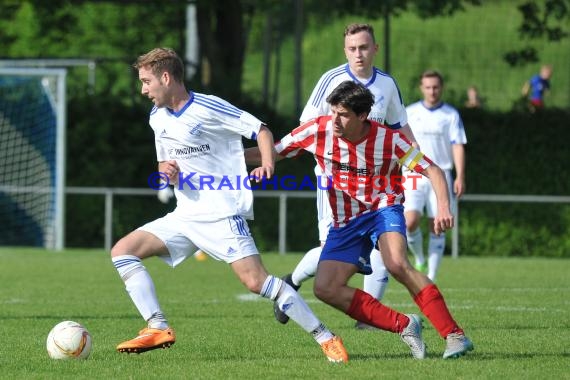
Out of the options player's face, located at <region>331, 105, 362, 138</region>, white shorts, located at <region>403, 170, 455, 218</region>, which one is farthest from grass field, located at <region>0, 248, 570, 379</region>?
player's face, located at <region>331, 105, 362, 138</region>

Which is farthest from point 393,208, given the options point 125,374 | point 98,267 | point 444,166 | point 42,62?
point 42,62

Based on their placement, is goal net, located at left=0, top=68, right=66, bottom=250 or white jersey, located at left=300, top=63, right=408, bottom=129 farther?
goal net, located at left=0, top=68, right=66, bottom=250

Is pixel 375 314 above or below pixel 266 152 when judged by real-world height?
below

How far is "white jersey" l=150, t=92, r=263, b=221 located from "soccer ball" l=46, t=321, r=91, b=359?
91 cm

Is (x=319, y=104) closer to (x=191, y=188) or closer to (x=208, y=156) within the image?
(x=208, y=156)

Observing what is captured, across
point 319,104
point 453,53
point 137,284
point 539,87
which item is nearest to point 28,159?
point 453,53

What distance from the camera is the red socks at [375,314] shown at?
22.3 feet

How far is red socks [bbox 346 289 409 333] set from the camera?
22.3ft

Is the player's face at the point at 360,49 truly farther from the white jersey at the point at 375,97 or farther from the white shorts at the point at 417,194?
A: the white shorts at the point at 417,194

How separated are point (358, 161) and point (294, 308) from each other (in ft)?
3.08

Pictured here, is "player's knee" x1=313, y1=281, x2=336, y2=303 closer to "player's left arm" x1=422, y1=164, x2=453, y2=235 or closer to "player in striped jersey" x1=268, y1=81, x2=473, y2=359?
"player in striped jersey" x1=268, y1=81, x2=473, y2=359

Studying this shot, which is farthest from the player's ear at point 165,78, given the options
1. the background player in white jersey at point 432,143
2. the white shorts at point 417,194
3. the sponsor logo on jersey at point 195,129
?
the background player in white jersey at point 432,143

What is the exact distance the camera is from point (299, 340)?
25.8 feet

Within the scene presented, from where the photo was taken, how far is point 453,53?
22734mm
